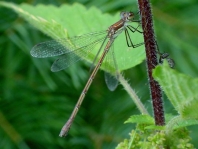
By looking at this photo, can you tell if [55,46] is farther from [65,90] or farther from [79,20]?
[65,90]

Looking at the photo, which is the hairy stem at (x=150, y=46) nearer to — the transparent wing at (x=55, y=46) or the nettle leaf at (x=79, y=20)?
the nettle leaf at (x=79, y=20)

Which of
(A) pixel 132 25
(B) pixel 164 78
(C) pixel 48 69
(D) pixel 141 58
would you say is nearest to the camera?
(B) pixel 164 78

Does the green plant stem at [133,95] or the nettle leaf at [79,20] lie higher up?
the nettle leaf at [79,20]

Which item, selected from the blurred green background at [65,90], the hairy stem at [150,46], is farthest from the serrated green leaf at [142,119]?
the blurred green background at [65,90]

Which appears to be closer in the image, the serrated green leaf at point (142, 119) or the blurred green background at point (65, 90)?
the serrated green leaf at point (142, 119)

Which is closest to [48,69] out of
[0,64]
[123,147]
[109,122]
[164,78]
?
[0,64]

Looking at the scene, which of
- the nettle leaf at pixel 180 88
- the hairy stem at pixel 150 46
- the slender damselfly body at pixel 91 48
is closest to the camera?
the nettle leaf at pixel 180 88

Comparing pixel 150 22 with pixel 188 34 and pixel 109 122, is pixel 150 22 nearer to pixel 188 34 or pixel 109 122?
pixel 109 122
